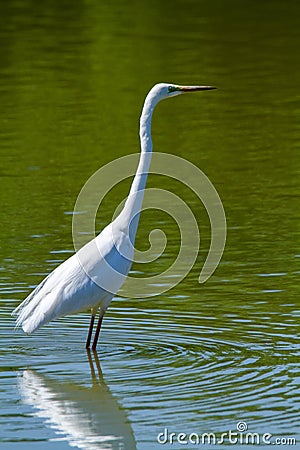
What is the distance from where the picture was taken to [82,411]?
22.7 ft

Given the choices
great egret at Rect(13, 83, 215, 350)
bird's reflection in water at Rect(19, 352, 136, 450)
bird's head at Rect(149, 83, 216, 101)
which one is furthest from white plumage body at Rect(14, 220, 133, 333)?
bird's head at Rect(149, 83, 216, 101)

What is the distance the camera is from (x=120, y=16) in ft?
97.2

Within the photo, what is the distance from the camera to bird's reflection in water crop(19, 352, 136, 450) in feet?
20.8

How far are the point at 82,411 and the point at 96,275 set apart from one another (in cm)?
120

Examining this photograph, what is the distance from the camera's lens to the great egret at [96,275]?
780 cm

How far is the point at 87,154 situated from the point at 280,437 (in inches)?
355

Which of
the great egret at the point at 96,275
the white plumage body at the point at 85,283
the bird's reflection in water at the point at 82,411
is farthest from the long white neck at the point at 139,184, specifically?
the bird's reflection in water at the point at 82,411

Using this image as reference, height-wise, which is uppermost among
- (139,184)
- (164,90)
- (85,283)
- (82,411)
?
(164,90)

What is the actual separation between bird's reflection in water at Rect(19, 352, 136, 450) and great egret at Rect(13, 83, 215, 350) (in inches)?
14.0

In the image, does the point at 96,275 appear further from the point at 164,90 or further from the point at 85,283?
the point at 164,90

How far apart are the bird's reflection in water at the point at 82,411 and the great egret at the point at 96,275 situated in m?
0.36

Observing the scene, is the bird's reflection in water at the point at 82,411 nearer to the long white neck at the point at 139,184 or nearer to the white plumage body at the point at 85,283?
the white plumage body at the point at 85,283

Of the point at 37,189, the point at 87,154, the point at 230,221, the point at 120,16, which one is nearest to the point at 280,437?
the point at 230,221

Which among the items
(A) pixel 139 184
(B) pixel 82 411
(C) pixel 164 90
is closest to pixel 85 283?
(A) pixel 139 184
